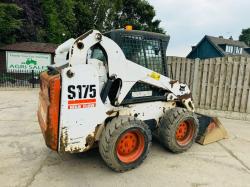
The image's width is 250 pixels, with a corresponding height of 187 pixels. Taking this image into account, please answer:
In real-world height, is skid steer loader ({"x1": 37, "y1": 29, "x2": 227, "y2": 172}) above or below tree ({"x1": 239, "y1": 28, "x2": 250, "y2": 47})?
below

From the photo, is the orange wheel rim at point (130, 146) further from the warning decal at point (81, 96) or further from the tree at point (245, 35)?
the tree at point (245, 35)

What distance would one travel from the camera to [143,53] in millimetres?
3934

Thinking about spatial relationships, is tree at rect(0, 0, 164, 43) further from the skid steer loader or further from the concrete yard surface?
the skid steer loader

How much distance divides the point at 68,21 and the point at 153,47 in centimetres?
2221

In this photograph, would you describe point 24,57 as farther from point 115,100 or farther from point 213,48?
point 213,48

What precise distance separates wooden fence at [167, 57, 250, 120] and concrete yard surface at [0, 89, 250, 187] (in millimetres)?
2386

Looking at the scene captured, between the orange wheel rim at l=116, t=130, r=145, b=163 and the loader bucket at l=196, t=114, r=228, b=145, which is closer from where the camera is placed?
the orange wheel rim at l=116, t=130, r=145, b=163

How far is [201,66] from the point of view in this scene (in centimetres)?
773

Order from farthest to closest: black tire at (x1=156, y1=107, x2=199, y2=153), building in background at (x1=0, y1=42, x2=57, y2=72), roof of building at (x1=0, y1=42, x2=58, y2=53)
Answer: roof of building at (x1=0, y1=42, x2=58, y2=53)
building in background at (x1=0, y1=42, x2=57, y2=72)
black tire at (x1=156, y1=107, x2=199, y2=153)

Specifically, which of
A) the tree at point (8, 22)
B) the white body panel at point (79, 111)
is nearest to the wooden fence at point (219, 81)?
the white body panel at point (79, 111)

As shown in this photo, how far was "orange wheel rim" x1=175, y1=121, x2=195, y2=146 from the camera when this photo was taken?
174 inches

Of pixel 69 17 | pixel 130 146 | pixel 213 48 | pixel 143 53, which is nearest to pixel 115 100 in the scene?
pixel 130 146

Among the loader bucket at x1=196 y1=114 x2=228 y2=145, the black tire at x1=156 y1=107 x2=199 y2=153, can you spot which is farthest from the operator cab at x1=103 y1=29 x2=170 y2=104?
the loader bucket at x1=196 y1=114 x2=228 y2=145

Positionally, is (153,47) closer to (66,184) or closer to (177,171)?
(177,171)
